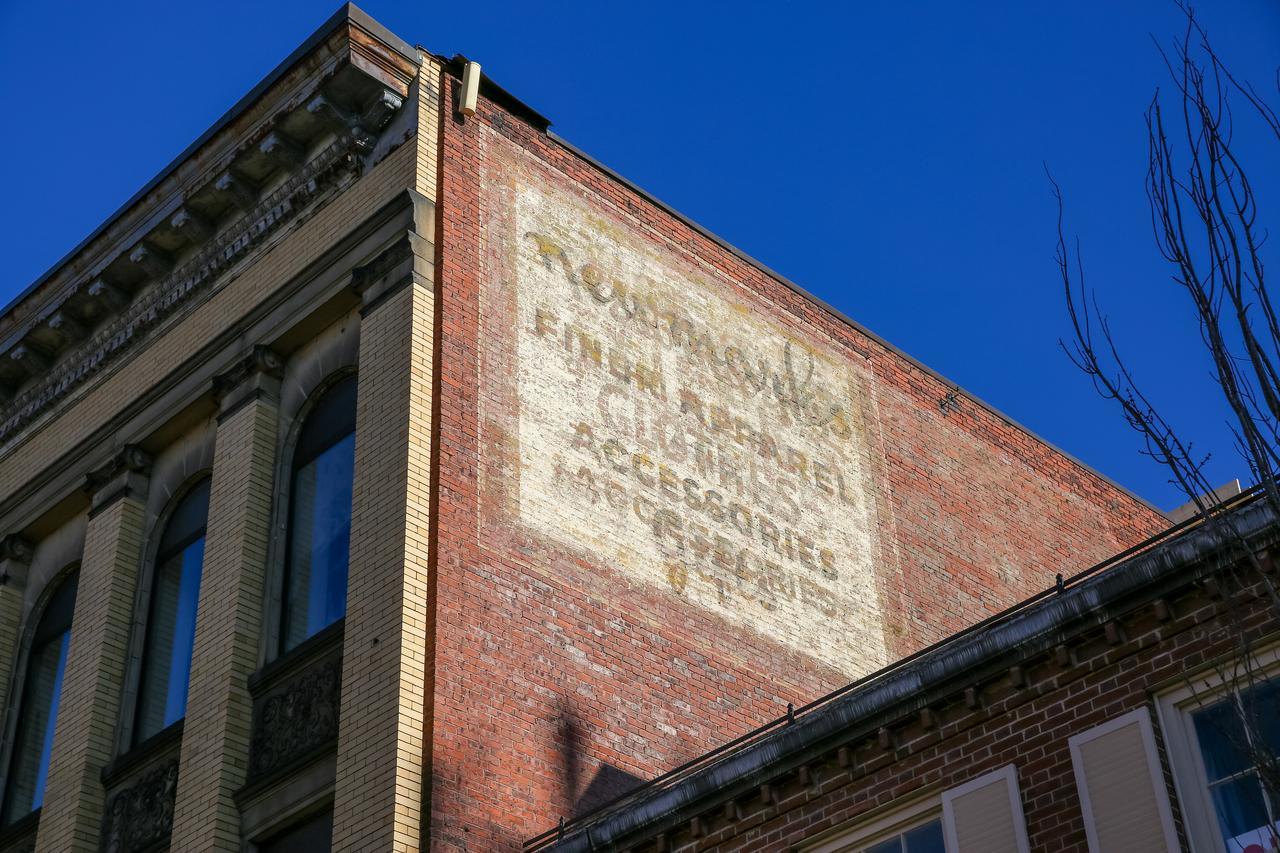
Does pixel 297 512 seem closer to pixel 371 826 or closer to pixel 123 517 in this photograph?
A: pixel 123 517

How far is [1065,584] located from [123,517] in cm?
1283

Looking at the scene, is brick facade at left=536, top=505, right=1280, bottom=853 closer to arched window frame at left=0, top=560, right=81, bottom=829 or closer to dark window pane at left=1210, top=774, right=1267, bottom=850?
dark window pane at left=1210, top=774, right=1267, bottom=850

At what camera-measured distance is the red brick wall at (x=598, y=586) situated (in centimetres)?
1825

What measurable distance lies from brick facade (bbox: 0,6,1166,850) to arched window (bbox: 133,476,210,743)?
0.26m

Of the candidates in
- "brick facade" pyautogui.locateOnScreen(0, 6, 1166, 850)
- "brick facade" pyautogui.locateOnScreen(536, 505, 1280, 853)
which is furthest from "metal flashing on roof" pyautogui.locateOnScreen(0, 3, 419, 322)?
"brick facade" pyautogui.locateOnScreen(536, 505, 1280, 853)

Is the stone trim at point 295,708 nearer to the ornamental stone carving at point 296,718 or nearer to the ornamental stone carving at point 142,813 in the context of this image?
the ornamental stone carving at point 296,718

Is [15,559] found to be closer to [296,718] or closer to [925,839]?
[296,718]

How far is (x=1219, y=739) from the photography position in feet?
40.7

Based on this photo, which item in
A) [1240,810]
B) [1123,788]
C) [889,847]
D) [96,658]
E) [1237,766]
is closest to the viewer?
[1240,810]

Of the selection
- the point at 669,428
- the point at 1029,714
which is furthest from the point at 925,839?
the point at 669,428

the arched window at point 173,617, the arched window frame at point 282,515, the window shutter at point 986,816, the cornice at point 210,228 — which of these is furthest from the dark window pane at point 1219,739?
the cornice at point 210,228

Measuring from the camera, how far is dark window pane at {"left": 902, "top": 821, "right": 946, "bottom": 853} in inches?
543

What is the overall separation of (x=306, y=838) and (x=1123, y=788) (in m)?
8.66

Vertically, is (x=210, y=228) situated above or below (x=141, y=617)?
above
